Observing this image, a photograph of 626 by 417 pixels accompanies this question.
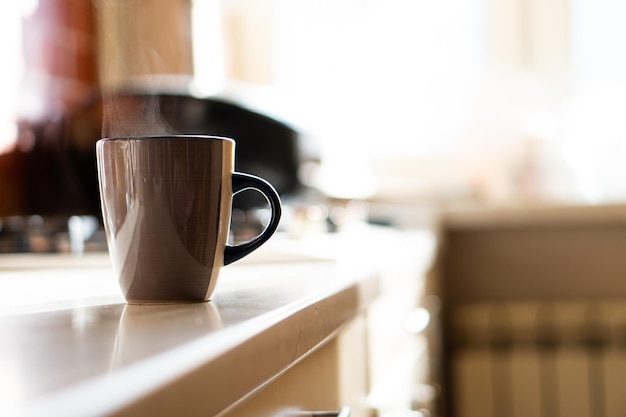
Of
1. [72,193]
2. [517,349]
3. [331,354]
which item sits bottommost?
[517,349]

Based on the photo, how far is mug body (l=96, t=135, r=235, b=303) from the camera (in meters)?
0.46

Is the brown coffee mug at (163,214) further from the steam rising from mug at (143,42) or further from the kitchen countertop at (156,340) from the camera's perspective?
the steam rising from mug at (143,42)

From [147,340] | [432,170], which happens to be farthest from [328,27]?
[147,340]

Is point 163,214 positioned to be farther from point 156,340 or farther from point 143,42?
point 143,42

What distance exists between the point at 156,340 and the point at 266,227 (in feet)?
0.61

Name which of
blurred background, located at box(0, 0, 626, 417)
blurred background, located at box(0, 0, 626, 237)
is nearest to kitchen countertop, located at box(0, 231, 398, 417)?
blurred background, located at box(0, 0, 626, 417)

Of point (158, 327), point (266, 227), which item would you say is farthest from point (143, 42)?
point (158, 327)

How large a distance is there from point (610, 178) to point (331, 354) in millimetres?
2200

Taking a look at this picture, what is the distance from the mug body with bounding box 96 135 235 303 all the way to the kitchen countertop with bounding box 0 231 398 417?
17mm

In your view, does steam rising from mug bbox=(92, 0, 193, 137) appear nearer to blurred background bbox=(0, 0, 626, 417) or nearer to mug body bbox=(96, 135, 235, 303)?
blurred background bbox=(0, 0, 626, 417)

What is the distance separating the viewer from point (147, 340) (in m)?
0.31

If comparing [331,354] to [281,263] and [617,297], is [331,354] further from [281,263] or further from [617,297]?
[617,297]

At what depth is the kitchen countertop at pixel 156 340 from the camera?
9.1 inches

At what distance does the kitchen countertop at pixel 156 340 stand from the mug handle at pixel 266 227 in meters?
0.02
